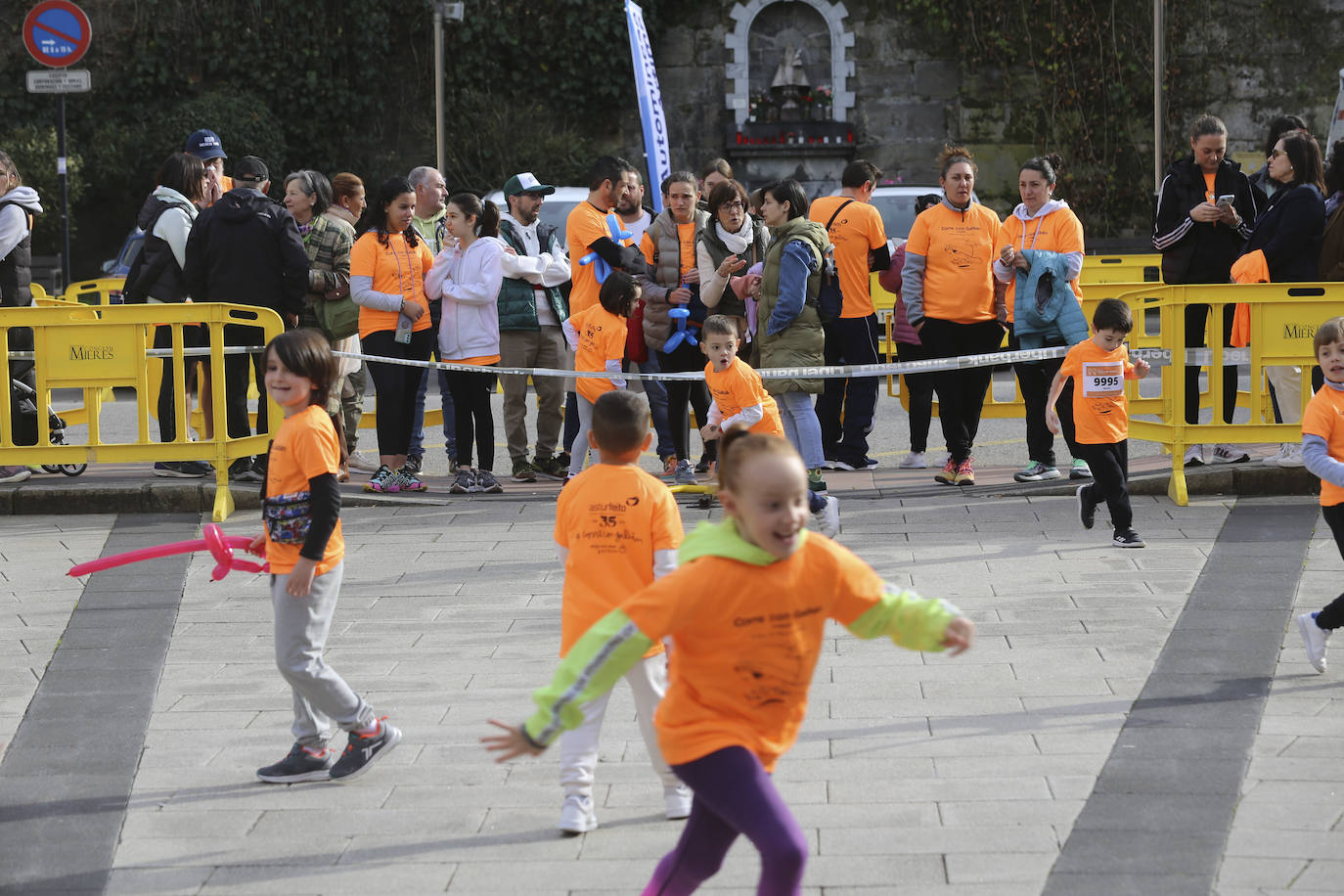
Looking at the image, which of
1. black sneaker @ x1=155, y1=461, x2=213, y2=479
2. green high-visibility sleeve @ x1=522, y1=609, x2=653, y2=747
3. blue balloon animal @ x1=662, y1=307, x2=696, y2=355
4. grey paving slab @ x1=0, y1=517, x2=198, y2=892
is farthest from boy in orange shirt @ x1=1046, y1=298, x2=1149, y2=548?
black sneaker @ x1=155, y1=461, x2=213, y2=479

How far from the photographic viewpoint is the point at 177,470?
10.3m

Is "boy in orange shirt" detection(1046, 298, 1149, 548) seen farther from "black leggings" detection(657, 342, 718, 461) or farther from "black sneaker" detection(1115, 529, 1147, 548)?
"black leggings" detection(657, 342, 718, 461)

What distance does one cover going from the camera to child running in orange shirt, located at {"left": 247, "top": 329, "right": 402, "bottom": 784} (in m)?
5.12

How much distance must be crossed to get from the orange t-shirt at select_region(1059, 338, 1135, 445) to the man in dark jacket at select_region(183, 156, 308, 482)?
4430mm

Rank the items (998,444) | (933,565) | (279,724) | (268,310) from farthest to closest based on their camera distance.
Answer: (998,444) < (268,310) < (933,565) < (279,724)

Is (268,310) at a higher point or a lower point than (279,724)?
higher

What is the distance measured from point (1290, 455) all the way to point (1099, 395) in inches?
76.9

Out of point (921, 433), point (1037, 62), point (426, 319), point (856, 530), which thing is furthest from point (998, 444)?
point (1037, 62)

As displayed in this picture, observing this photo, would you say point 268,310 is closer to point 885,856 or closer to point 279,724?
point 279,724

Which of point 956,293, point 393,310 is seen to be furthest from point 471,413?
point 956,293

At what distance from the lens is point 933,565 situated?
7930mm

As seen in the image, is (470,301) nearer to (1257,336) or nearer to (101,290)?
(1257,336)

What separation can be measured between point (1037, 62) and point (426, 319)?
1503 centimetres

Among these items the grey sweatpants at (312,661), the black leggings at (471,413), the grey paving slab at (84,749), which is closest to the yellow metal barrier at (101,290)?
the black leggings at (471,413)
